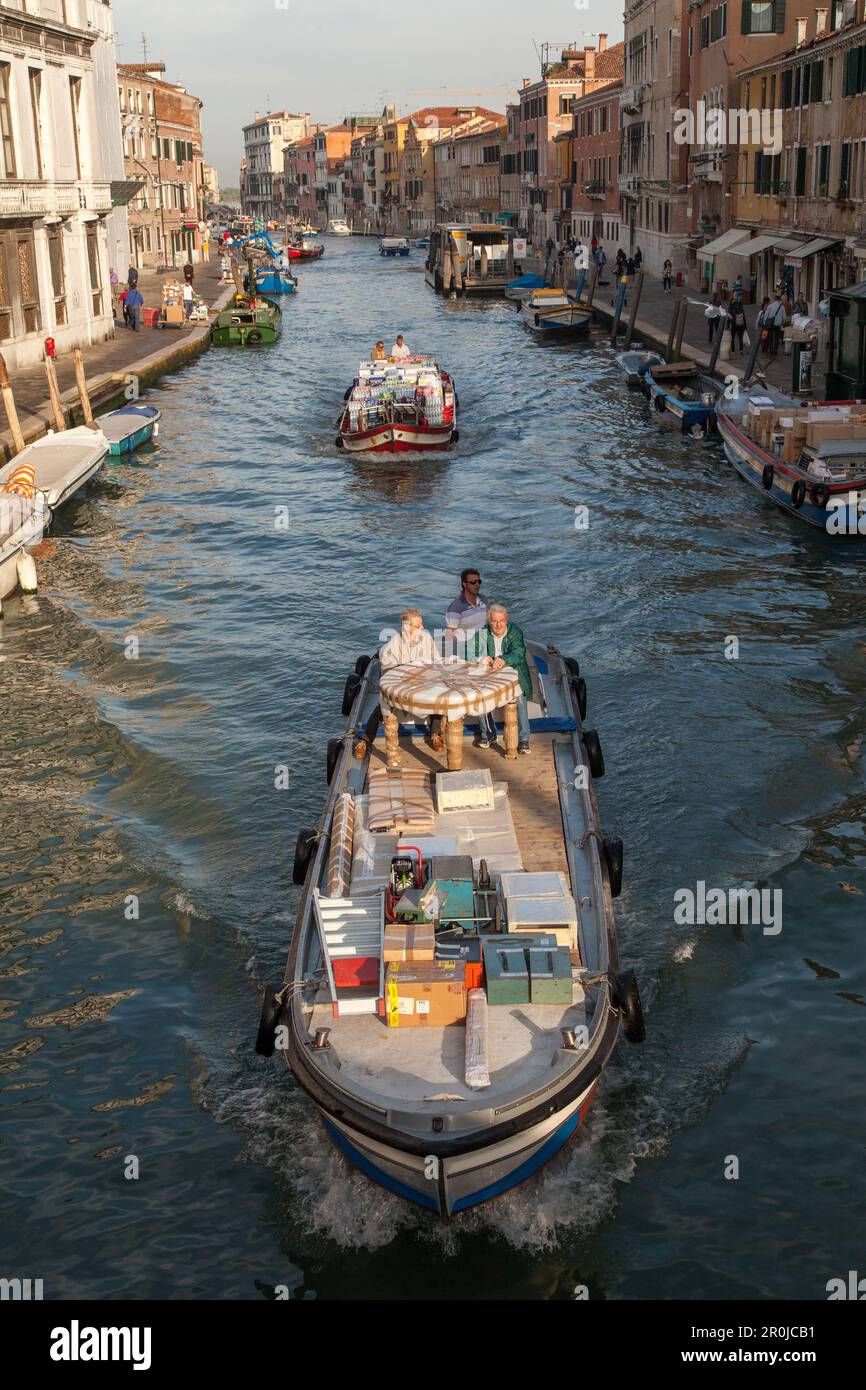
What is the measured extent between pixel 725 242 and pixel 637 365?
952 centimetres

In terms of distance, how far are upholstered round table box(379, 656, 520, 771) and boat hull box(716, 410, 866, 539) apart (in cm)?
1208

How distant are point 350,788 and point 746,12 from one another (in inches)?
1642

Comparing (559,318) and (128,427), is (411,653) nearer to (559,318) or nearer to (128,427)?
(128,427)

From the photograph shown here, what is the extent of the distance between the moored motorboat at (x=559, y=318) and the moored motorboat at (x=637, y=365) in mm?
10633

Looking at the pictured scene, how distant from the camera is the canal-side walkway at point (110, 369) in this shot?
27.9m

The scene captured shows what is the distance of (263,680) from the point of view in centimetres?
1661

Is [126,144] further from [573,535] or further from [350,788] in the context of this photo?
[350,788]

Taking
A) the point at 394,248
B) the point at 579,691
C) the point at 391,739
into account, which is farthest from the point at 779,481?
the point at 394,248

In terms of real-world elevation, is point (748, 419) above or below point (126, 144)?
below

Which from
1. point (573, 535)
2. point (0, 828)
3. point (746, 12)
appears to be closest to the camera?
point (0, 828)

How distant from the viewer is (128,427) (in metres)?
29.3

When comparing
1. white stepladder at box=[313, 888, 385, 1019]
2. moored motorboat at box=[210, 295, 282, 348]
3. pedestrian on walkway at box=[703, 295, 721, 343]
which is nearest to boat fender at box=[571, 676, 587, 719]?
white stepladder at box=[313, 888, 385, 1019]
